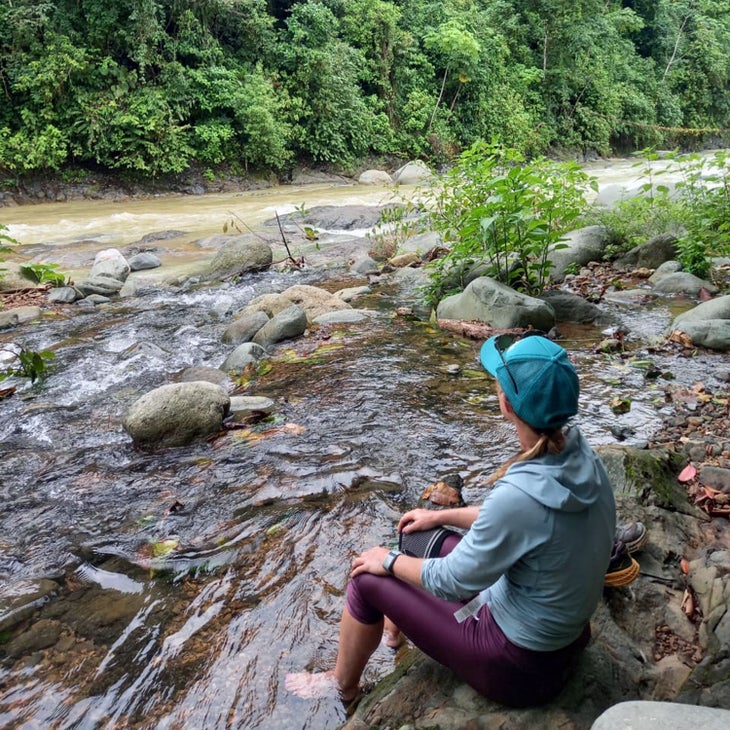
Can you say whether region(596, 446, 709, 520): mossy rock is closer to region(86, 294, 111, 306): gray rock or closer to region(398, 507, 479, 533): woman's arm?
region(398, 507, 479, 533): woman's arm

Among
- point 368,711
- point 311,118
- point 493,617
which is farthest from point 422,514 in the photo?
point 311,118

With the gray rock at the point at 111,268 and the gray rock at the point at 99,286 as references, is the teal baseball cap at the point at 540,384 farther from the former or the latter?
the gray rock at the point at 111,268

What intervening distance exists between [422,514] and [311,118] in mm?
23174

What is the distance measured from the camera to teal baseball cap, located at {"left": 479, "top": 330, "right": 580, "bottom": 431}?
168 cm

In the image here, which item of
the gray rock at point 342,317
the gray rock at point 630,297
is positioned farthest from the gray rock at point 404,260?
the gray rock at point 630,297

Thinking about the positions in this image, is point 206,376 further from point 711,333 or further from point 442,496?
point 711,333

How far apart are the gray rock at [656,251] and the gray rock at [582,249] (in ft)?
1.93

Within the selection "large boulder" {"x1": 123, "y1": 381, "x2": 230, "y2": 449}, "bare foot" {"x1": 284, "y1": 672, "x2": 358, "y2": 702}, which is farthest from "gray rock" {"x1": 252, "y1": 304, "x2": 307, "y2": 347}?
"bare foot" {"x1": 284, "y1": 672, "x2": 358, "y2": 702}

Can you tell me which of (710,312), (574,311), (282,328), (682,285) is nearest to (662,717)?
(710,312)

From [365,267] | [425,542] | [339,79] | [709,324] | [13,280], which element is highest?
[339,79]

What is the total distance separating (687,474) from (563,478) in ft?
6.20

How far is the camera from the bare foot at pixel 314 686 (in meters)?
2.33

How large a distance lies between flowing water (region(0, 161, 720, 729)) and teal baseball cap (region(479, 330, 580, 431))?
140cm

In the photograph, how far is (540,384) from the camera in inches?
65.9
